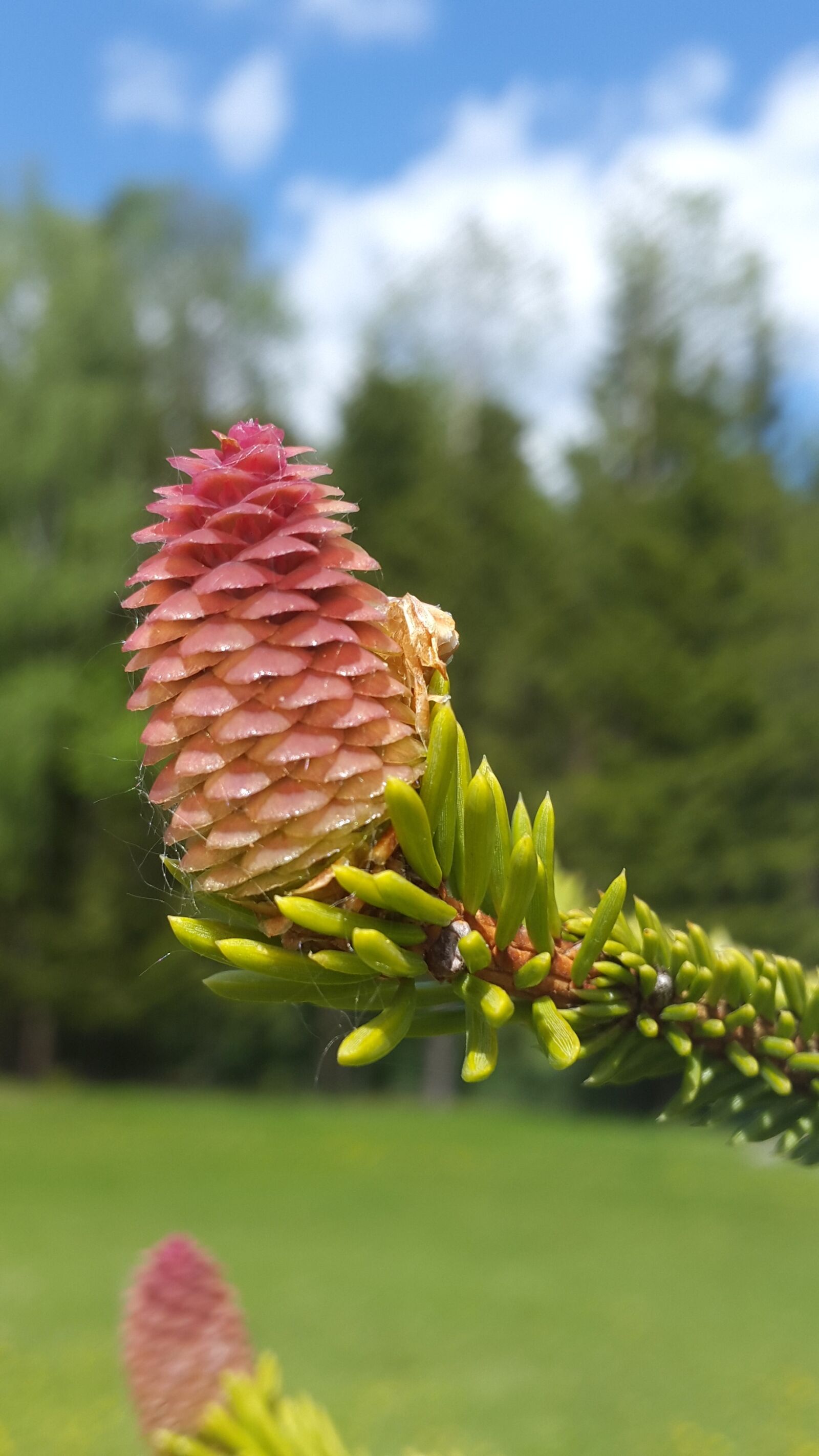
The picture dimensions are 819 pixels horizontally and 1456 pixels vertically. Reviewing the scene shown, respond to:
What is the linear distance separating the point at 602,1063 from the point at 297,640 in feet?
1.00

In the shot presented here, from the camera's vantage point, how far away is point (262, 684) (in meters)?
0.62

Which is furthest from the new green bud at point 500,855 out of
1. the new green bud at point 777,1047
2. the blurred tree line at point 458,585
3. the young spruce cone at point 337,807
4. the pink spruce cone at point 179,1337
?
the blurred tree line at point 458,585

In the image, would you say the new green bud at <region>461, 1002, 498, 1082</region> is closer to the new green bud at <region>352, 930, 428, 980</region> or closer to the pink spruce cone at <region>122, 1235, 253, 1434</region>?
the new green bud at <region>352, 930, 428, 980</region>

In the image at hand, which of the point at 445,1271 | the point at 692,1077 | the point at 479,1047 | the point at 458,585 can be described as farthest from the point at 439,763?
the point at 458,585

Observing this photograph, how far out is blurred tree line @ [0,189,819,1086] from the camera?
15500mm

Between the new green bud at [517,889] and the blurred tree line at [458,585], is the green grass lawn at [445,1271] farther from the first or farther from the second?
the new green bud at [517,889]

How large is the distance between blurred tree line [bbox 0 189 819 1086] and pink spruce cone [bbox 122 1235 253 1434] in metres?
14.0

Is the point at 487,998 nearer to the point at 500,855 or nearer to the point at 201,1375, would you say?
the point at 500,855

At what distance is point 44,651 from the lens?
693 inches

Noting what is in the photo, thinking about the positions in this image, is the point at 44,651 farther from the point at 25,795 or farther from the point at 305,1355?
the point at 305,1355

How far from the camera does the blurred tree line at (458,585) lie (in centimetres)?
1550

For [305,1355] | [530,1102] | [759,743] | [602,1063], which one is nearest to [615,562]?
[759,743]

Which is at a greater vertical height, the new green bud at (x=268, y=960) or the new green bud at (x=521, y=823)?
the new green bud at (x=521, y=823)

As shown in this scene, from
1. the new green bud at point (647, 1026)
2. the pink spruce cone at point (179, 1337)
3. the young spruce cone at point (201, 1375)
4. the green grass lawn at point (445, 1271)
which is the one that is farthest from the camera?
the green grass lawn at point (445, 1271)
